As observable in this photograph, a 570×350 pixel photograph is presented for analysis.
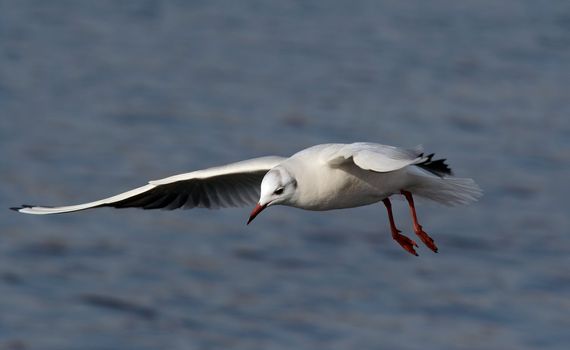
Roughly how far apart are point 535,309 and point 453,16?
10.8m

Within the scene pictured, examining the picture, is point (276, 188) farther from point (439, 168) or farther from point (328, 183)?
point (439, 168)

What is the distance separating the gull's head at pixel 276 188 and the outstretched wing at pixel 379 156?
31 centimetres

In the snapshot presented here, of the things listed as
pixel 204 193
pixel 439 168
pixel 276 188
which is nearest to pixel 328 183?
pixel 276 188

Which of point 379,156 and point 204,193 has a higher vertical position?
point 204,193

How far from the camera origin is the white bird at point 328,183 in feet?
26.6

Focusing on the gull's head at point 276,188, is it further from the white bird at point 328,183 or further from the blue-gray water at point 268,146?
the blue-gray water at point 268,146

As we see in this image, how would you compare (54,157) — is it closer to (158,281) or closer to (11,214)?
(11,214)

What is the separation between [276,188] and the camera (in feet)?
26.8

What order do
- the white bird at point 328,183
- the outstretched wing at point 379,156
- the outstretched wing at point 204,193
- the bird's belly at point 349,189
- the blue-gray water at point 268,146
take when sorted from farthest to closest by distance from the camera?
1. the blue-gray water at point 268,146
2. the outstretched wing at point 204,193
3. the bird's belly at point 349,189
4. the white bird at point 328,183
5. the outstretched wing at point 379,156

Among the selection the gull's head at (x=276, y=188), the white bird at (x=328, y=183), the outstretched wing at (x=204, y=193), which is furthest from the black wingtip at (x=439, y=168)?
the outstretched wing at (x=204, y=193)

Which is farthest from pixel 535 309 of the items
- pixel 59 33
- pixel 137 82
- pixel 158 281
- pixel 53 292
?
pixel 59 33

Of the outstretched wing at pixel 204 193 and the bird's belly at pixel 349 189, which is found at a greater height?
the outstretched wing at pixel 204 193

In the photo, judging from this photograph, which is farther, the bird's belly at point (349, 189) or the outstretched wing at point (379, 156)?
the bird's belly at point (349, 189)

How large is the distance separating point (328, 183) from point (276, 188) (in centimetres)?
40
